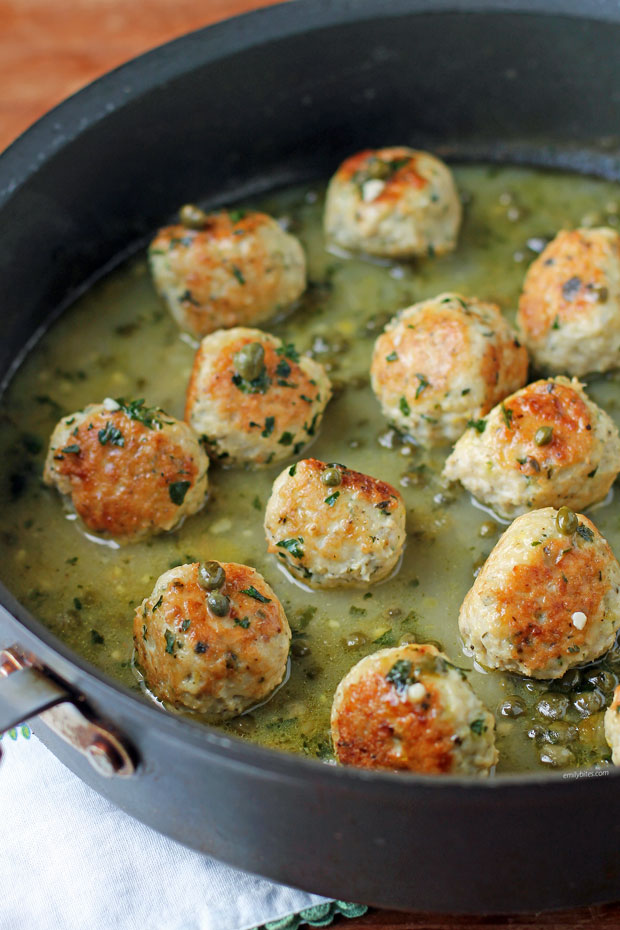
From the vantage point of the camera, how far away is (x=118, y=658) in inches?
106

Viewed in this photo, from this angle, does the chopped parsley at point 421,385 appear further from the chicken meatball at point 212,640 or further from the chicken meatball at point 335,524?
the chicken meatball at point 212,640

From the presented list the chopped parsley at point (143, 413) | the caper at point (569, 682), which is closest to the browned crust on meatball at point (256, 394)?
the chopped parsley at point (143, 413)

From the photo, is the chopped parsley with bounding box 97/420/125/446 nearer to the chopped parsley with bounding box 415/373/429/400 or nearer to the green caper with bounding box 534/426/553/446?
the chopped parsley with bounding box 415/373/429/400

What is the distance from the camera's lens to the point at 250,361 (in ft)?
9.56

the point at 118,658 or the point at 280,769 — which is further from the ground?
the point at 280,769

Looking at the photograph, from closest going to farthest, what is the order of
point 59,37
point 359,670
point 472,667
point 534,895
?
point 534,895 < point 359,670 < point 472,667 < point 59,37

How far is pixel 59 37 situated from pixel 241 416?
6.75 ft

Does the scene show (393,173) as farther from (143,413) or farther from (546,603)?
(546,603)

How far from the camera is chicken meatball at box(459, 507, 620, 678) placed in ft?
8.27

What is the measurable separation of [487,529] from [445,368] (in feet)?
1.42

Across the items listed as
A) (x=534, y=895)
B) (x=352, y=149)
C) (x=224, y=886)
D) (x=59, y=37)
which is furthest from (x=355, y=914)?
(x=59, y=37)

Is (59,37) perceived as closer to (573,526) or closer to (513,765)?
(573,526)

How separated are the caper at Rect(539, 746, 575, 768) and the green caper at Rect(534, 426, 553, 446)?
28.3 inches

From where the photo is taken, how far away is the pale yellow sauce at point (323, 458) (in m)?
2.65
